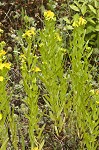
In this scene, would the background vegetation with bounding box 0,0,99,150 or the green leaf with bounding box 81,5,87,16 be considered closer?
the background vegetation with bounding box 0,0,99,150

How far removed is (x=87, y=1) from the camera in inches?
145

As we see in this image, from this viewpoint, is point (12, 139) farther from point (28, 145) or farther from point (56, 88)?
point (56, 88)

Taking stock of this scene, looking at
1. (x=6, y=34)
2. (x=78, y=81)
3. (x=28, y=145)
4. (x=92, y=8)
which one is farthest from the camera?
(x=6, y=34)

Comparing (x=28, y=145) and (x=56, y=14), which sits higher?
(x=56, y=14)

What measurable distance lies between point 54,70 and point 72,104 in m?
0.38

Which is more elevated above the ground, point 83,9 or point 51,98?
point 83,9

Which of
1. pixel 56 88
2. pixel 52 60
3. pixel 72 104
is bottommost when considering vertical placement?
pixel 72 104

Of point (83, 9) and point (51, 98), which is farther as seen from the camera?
point (83, 9)

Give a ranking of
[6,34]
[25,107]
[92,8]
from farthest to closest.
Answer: [6,34]
[92,8]
[25,107]

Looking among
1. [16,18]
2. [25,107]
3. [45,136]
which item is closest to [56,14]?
[16,18]

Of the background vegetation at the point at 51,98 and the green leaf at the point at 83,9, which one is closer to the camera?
the background vegetation at the point at 51,98

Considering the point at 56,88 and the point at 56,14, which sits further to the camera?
the point at 56,14

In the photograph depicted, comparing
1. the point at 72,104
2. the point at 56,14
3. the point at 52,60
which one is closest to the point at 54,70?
the point at 52,60

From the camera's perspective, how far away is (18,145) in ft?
9.09
